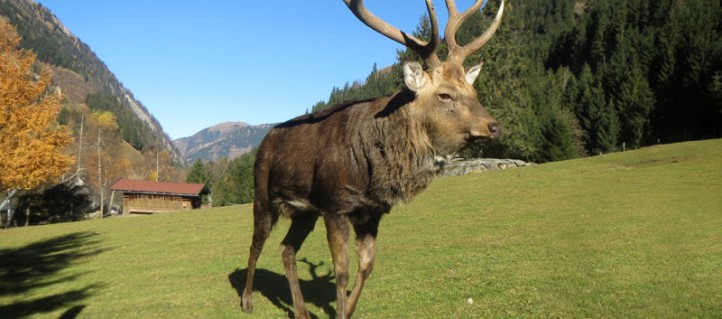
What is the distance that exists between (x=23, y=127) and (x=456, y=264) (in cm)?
1822

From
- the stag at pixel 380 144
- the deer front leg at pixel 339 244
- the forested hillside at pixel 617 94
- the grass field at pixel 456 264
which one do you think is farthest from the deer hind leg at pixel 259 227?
the forested hillside at pixel 617 94

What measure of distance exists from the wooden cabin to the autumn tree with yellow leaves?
37.1m

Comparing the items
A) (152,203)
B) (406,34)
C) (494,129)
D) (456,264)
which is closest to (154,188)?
(152,203)

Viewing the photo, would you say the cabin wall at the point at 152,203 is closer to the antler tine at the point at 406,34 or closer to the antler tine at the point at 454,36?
the antler tine at the point at 406,34

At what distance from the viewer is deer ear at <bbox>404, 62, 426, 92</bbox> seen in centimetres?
464

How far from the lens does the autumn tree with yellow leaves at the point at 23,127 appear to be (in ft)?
58.5

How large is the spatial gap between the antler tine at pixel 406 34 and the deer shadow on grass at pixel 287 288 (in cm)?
383

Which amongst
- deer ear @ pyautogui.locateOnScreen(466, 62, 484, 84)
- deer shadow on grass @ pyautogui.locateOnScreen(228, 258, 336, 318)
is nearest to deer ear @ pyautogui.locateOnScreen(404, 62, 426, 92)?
deer ear @ pyautogui.locateOnScreen(466, 62, 484, 84)

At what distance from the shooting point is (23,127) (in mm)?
18812

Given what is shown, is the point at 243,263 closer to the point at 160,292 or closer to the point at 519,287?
the point at 160,292

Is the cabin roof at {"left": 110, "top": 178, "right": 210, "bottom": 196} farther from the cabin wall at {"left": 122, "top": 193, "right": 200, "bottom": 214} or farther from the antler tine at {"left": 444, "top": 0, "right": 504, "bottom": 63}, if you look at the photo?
the antler tine at {"left": 444, "top": 0, "right": 504, "bottom": 63}

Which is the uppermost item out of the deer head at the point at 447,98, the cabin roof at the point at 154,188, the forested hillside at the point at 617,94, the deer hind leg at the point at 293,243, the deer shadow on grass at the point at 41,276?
the forested hillside at the point at 617,94

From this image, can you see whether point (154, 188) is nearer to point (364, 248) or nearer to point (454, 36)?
point (364, 248)

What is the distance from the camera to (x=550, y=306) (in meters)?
6.70
